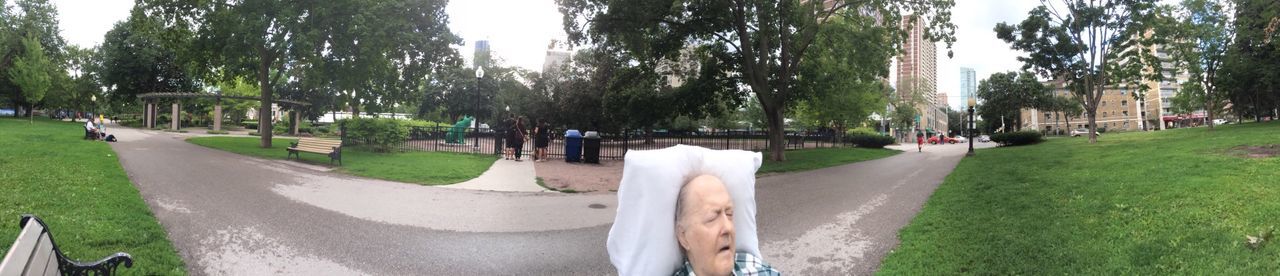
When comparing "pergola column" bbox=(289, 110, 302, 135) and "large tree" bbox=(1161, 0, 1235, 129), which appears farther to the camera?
"pergola column" bbox=(289, 110, 302, 135)

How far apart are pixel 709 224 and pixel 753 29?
7.31m

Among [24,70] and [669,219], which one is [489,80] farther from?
[669,219]

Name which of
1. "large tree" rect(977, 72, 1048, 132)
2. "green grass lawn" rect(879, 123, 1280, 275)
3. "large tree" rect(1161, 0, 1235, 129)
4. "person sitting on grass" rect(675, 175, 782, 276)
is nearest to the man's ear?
"person sitting on grass" rect(675, 175, 782, 276)

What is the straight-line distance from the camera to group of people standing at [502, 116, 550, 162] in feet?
20.2

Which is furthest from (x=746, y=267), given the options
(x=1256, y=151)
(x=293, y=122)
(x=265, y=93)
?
(x=293, y=122)

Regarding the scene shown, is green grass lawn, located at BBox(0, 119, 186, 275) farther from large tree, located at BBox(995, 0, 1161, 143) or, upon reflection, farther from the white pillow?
large tree, located at BBox(995, 0, 1161, 143)

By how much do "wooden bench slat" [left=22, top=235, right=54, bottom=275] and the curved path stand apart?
417 mm

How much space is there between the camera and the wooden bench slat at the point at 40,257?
139 cm

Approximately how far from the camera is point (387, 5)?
7473 mm

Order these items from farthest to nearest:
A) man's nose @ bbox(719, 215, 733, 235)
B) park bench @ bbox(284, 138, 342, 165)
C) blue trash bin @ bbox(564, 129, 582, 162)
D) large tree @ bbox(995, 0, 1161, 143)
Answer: large tree @ bbox(995, 0, 1161, 143) < blue trash bin @ bbox(564, 129, 582, 162) < park bench @ bbox(284, 138, 342, 165) < man's nose @ bbox(719, 215, 733, 235)

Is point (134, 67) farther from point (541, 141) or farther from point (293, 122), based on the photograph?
point (541, 141)

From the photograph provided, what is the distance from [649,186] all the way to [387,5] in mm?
7745

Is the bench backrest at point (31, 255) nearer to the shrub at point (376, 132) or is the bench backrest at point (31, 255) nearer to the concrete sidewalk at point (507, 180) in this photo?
the concrete sidewalk at point (507, 180)

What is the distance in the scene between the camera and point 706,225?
0.95 metres
